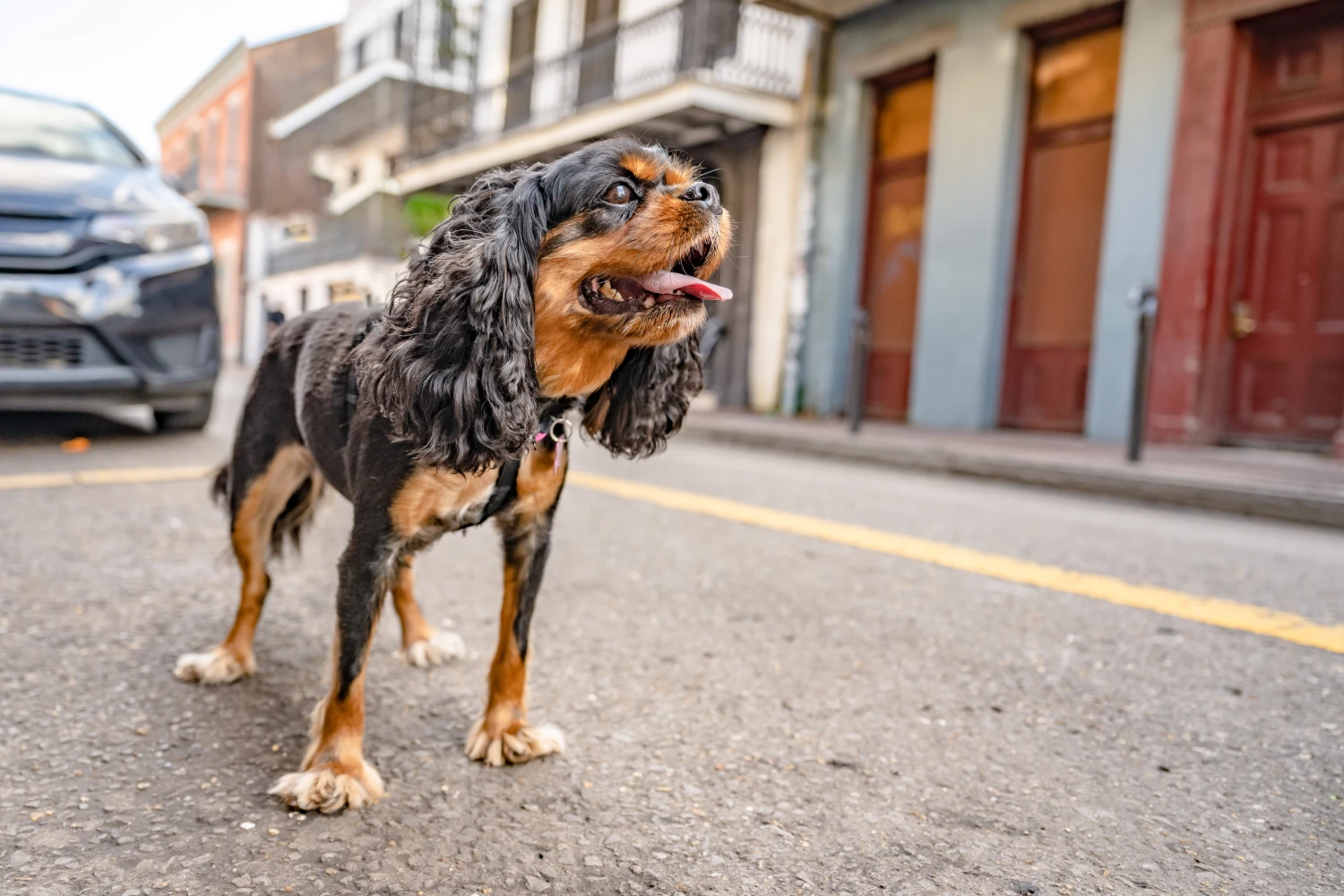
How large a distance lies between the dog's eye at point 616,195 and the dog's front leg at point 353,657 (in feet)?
2.38

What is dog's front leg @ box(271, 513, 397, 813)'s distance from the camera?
179 cm


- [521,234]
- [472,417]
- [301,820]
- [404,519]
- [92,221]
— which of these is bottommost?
[301,820]

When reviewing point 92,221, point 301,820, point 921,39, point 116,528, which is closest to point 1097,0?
point 921,39

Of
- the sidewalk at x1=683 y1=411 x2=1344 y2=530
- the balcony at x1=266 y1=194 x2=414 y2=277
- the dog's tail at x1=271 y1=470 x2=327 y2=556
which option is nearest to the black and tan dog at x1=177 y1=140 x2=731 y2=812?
the dog's tail at x1=271 y1=470 x2=327 y2=556

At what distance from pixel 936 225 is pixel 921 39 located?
7.09 ft

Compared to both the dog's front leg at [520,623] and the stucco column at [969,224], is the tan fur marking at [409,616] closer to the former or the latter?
the dog's front leg at [520,623]

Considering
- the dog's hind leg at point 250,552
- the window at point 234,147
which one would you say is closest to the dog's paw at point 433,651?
the dog's hind leg at point 250,552

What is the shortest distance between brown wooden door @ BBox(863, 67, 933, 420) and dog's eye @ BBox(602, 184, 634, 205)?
32.7ft

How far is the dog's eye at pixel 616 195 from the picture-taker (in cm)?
180

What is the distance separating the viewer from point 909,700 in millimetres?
2334

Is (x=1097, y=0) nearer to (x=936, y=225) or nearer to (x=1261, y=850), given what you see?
(x=936, y=225)

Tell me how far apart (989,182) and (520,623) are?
9389 millimetres

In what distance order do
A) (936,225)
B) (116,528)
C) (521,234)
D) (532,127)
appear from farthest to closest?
(532,127), (936,225), (116,528), (521,234)

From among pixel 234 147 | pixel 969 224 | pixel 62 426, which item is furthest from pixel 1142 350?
pixel 234 147
